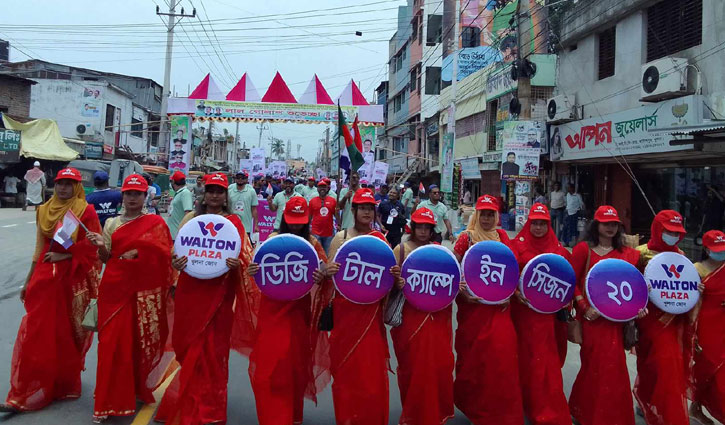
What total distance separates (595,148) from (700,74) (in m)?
3.74

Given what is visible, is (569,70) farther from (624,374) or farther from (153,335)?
(153,335)

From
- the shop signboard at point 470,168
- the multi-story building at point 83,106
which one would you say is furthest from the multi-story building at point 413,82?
the multi-story building at point 83,106

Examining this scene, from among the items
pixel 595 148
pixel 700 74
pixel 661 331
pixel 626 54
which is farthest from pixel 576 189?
pixel 661 331

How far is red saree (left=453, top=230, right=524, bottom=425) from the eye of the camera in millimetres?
3709

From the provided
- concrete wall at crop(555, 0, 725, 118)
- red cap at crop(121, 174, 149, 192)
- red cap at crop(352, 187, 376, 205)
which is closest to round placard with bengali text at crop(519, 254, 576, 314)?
red cap at crop(352, 187, 376, 205)

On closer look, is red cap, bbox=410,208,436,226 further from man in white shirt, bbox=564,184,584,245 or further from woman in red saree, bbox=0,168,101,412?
man in white shirt, bbox=564,184,584,245

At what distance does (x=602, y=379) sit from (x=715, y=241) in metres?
1.30

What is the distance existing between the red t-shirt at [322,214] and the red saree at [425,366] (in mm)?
5440

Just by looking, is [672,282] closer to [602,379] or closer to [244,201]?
[602,379]

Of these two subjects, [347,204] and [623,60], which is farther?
[623,60]

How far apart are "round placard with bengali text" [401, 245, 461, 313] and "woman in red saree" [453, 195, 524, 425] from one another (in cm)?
23

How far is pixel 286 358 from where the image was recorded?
3600 millimetres

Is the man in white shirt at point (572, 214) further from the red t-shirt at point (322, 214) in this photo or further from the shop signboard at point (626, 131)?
the red t-shirt at point (322, 214)

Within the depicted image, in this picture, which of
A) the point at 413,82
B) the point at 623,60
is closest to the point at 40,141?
the point at 623,60
